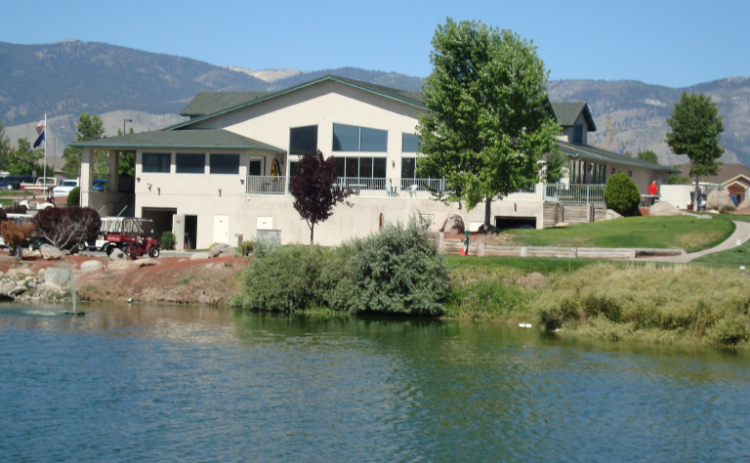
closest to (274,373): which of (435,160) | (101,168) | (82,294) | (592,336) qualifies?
(592,336)

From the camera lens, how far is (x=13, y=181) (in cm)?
9125

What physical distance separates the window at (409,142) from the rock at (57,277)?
22108 millimetres

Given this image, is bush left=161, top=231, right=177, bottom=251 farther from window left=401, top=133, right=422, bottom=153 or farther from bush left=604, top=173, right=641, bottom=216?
bush left=604, top=173, right=641, bottom=216

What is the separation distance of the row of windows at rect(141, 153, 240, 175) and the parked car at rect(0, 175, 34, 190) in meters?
46.4

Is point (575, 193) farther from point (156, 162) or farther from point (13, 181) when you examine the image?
point (13, 181)

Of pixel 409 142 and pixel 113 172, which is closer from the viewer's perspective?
pixel 409 142

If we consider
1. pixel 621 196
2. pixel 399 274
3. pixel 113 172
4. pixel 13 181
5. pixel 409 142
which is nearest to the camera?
pixel 399 274

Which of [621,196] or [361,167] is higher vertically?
[361,167]

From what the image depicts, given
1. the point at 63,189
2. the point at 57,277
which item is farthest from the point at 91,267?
the point at 63,189

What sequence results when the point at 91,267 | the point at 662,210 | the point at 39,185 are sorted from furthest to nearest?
the point at 39,185 < the point at 662,210 < the point at 91,267

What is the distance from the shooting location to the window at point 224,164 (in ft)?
165

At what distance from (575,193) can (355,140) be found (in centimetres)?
1424

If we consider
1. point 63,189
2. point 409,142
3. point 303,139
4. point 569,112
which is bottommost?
point 63,189

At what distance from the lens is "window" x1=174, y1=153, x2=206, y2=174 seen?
166 feet
